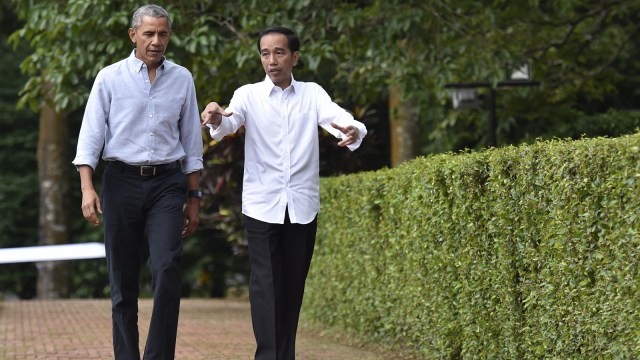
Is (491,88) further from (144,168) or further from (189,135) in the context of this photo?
(144,168)

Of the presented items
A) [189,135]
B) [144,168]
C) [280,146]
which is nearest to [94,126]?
[144,168]

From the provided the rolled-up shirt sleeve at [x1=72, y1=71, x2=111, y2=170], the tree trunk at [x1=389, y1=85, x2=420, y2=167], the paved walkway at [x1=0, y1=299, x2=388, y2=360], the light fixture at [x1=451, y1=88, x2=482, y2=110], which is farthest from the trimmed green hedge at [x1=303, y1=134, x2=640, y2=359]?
the tree trunk at [x1=389, y1=85, x2=420, y2=167]

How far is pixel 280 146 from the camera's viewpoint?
6.46m

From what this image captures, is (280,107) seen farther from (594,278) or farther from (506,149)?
(594,278)

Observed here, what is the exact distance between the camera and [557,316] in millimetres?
6004

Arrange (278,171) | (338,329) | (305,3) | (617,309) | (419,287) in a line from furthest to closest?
(305,3)
(338,329)
(419,287)
(278,171)
(617,309)

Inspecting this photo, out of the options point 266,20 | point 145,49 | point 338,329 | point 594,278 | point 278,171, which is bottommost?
point 338,329

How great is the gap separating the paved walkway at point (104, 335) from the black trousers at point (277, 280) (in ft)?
8.59

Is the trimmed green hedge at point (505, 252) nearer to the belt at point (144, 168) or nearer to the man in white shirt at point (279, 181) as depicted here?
the man in white shirt at point (279, 181)

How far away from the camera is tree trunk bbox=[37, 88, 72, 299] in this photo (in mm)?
21344

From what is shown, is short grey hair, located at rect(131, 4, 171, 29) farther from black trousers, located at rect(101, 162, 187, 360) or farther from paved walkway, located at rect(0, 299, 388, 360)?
paved walkway, located at rect(0, 299, 388, 360)

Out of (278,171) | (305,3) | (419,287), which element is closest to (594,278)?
(278,171)

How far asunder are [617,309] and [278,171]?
1.94m

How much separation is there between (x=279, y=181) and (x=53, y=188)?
15.6 meters
